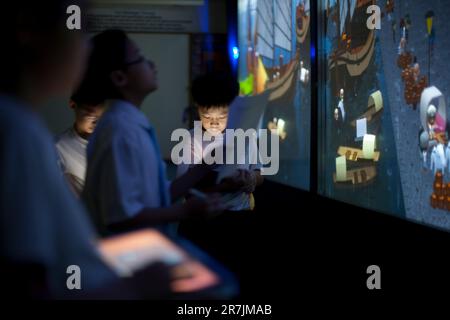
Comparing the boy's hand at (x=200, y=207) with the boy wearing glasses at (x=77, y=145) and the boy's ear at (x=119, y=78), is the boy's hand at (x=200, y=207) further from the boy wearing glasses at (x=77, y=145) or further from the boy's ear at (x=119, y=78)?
the boy wearing glasses at (x=77, y=145)

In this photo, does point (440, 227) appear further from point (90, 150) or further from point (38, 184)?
point (38, 184)

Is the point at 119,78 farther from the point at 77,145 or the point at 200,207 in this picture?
the point at 77,145

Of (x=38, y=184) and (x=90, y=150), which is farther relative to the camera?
(x=90, y=150)

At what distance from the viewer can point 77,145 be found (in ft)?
8.19

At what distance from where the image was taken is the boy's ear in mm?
1414

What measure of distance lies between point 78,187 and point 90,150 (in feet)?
3.20

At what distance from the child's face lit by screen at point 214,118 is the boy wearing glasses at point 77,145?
1.38 feet

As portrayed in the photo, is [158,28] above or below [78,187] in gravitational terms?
above

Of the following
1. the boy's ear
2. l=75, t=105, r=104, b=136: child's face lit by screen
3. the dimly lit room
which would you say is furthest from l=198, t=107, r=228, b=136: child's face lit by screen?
the boy's ear

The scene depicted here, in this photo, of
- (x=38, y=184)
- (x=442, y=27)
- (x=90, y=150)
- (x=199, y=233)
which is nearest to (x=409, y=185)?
(x=442, y=27)

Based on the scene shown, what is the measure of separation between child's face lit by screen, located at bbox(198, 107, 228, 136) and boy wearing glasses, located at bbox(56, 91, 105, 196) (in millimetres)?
421

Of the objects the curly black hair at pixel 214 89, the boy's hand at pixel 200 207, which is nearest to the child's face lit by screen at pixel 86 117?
the curly black hair at pixel 214 89

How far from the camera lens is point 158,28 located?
11.5 meters

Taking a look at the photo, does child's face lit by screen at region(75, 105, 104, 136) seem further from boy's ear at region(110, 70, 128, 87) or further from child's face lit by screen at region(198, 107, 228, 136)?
boy's ear at region(110, 70, 128, 87)
